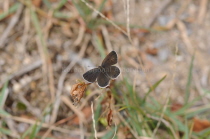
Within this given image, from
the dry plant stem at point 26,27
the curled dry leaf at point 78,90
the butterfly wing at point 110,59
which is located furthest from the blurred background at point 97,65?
the curled dry leaf at point 78,90

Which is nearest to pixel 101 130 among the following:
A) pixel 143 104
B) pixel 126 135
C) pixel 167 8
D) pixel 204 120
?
pixel 126 135

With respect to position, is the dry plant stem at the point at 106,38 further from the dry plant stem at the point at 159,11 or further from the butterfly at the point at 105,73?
the butterfly at the point at 105,73

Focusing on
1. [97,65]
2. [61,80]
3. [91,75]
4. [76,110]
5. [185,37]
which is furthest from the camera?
[185,37]

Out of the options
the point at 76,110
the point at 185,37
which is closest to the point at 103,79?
the point at 76,110

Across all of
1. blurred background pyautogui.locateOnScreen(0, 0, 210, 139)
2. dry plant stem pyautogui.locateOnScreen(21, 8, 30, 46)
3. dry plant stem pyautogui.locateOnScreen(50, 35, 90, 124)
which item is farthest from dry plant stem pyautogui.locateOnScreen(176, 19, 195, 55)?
dry plant stem pyautogui.locateOnScreen(21, 8, 30, 46)

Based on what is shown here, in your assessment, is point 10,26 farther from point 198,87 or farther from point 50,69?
point 198,87

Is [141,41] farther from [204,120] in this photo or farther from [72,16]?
[204,120]

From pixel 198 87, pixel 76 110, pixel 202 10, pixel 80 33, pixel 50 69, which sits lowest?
pixel 198 87
